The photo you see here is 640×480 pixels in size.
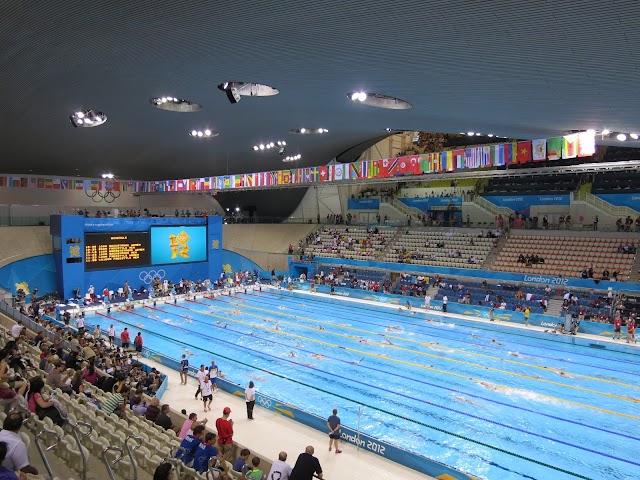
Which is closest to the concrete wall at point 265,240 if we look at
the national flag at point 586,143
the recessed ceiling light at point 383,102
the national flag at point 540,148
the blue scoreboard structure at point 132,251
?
the blue scoreboard structure at point 132,251


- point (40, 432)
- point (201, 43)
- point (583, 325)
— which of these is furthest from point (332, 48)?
point (583, 325)

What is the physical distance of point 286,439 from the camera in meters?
11.0

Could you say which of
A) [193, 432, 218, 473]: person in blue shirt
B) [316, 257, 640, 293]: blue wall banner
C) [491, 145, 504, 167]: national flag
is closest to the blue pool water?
[316, 257, 640, 293]: blue wall banner

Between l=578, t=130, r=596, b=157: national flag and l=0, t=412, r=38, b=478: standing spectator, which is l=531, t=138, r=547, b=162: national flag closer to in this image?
l=578, t=130, r=596, b=157: national flag

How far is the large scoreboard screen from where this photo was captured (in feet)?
95.0

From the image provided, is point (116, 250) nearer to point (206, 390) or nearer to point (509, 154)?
point (206, 390)

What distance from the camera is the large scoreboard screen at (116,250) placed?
1141 inches

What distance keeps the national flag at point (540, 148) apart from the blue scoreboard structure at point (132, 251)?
2368 centimetres

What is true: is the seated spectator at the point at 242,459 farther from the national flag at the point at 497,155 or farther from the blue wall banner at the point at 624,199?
the blue wall banner at the point at 624,199

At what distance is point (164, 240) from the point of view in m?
32.7

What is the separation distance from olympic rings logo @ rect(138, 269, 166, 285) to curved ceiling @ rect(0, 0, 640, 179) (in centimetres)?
1412

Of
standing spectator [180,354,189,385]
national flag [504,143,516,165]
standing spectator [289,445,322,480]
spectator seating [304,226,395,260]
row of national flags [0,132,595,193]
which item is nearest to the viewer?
standing spectator [289,445,322,480]

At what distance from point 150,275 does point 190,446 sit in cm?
2655

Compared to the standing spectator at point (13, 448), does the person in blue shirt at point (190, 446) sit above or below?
below
